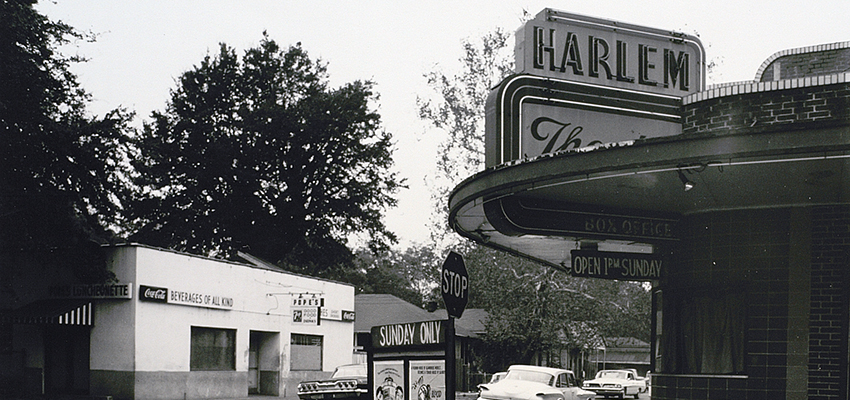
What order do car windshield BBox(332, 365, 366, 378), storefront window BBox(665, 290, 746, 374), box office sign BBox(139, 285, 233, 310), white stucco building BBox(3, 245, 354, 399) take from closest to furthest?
storefront window BBox(665, 290, 746, 374)
car windshield BBox(332, 365, 366, 378)
white stucco building BBox(3, 245, 354, 399)
box office sign BBox(139, 285, 233, 310)

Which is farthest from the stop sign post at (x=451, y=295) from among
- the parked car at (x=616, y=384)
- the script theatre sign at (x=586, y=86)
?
the parked car at (x=616, y=384)

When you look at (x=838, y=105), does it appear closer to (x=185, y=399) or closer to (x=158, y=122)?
(x=185, y=399)

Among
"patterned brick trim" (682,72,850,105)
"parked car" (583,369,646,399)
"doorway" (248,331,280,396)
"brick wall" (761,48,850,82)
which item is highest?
"brick wall" (761,48,850,82)

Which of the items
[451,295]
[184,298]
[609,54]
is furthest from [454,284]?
[184,298]

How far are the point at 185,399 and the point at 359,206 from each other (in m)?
21.7

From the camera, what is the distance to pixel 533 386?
2166 cm

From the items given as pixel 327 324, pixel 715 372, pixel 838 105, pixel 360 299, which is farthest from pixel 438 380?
pixel 360 299

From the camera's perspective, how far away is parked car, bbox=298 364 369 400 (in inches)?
993

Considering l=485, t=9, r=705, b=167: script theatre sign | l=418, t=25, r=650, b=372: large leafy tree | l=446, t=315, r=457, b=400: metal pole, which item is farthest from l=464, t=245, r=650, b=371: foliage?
l=446, t=315, r=457, b=400: metal pole

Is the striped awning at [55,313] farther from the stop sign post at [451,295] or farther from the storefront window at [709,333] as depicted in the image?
the stop sign post at [451,295]

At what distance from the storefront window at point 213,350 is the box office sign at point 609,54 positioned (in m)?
18.4

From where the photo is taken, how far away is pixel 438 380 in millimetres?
10086

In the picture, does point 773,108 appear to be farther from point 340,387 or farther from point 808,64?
point 340,387

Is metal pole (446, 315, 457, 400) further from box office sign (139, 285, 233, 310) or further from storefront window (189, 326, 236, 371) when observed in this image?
storefront window (189, 326, 236, 371)
